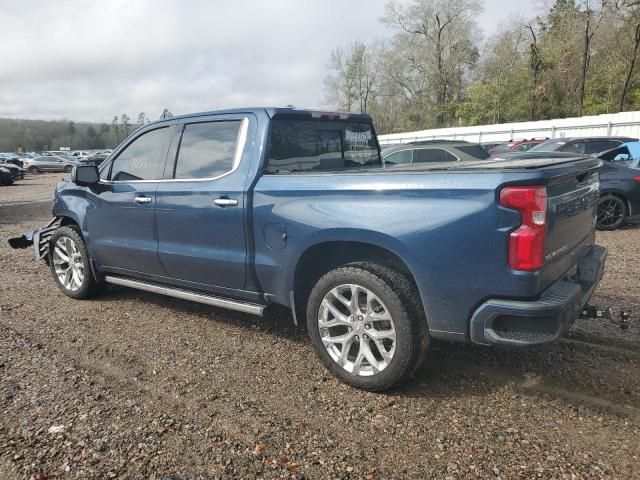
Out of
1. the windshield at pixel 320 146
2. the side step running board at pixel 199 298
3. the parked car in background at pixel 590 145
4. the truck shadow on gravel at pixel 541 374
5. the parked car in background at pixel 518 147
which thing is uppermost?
the windshield at pixel 320 146

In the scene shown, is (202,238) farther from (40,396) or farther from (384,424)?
(384,424)

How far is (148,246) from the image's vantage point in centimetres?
437

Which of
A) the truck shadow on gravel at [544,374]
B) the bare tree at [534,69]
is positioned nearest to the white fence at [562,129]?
the bare tree at [534,69]

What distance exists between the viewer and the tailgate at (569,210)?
2678mm

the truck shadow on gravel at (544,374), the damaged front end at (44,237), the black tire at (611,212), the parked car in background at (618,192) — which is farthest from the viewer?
the black tire at (611,212)

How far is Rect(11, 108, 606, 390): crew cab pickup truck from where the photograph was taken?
2629 millimetres

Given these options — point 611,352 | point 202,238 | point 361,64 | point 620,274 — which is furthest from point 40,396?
point 361,64

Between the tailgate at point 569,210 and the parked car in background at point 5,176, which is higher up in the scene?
the tailgate at point 569,210

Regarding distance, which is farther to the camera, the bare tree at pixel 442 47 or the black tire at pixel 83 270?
the bare tree at pixel 442 47

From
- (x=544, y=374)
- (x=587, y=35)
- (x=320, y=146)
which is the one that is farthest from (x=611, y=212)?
(x=587, y=35)

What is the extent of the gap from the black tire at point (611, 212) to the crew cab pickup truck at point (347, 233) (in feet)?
19.7

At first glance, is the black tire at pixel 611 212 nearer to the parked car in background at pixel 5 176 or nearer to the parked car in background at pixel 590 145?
the parked car in background at pixel 590 145

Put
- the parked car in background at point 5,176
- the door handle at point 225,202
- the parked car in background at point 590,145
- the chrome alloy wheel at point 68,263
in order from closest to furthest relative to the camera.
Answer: the door handle at point 225,202 → the chrome alloy wheel at point 68,263 → the parked car in background at point 590,145 → the parked car in background at point 5,176

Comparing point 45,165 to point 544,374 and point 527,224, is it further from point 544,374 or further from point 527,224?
point 527,224
